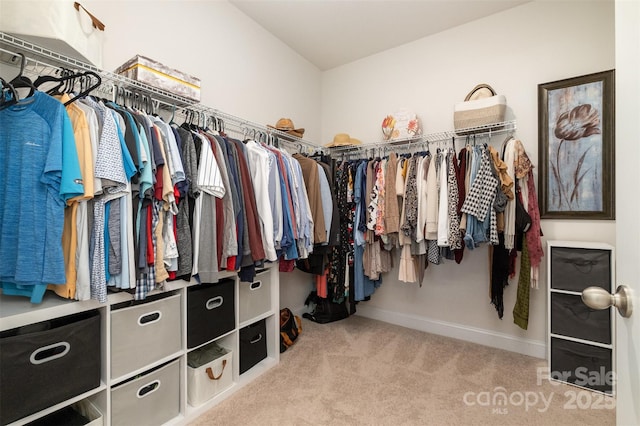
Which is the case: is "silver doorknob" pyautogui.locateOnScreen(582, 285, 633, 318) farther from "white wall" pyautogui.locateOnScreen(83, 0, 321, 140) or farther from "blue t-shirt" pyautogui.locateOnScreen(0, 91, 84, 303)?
"white wall" pyautogui.locateOnScreen(83, 0, 321, 140)

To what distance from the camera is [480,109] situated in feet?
7.33

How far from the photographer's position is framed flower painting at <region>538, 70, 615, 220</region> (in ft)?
6.60

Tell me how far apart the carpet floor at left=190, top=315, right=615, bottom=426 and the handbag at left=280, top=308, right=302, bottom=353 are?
0.06 meters

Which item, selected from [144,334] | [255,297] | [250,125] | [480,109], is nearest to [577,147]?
[480,109]

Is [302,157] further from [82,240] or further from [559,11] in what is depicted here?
[559,11]

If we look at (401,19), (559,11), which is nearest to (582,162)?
(559,11)

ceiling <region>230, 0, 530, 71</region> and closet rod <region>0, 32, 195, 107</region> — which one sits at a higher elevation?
ceiling <region>230, 0, 530, 71</region>

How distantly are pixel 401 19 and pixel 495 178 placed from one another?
5.19ft

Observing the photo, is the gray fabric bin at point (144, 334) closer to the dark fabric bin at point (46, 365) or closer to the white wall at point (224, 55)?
the dark fabric bin at point (46, 365)

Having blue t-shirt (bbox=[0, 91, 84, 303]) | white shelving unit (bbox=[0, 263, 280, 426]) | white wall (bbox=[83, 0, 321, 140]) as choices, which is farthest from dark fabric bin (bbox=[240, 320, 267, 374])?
white wall (bbox=[83, 0, 321, 140])

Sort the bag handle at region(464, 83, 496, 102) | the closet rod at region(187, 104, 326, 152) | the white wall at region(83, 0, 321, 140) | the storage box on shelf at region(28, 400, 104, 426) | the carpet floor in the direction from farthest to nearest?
the bag handle at region(464, 83, 496, 102) < the closet rod at region(187, 104, 326, 152) < the white wall at region(83, 0, 321, 140) < the carpet floor < the storage box on shelf at region(28, 400, 104, 426)

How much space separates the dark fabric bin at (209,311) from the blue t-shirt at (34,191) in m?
0.66

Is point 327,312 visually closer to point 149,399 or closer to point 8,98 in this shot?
point 149,399

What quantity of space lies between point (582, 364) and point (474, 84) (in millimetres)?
2202
